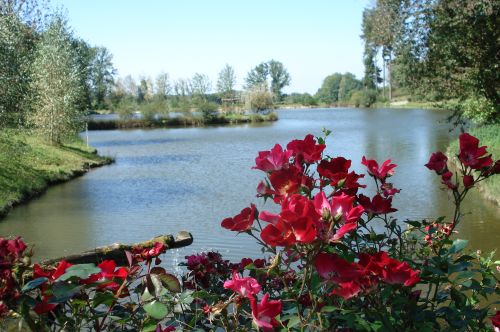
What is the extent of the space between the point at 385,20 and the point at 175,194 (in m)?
7.01

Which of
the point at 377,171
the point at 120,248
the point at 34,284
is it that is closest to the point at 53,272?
the point at 34,284

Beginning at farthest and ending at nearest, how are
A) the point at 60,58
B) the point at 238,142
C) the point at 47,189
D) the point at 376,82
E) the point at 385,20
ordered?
the point at 376,82, the point at 238,142, the point at 60,58, the point at 47,189, the point at 385,20

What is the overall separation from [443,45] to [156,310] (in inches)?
541

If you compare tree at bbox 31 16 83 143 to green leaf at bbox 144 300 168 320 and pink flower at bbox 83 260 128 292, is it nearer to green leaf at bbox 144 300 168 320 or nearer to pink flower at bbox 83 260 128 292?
pink flower at bbox 83 260 128 292

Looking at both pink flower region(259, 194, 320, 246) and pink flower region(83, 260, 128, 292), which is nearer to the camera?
pink flower region(259, 194, 320, 246)

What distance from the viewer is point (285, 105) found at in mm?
107562

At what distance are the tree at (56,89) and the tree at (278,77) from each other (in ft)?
305

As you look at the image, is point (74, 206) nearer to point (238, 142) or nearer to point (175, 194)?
point (175, 194)

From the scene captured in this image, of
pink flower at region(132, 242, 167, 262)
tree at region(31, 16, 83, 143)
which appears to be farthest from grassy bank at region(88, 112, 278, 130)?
pink flower at region(132, 242, 167, 262)

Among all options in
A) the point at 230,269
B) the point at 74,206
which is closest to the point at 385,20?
the point at 74,206

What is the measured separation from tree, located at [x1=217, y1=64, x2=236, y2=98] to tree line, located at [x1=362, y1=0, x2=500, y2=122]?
205 feet

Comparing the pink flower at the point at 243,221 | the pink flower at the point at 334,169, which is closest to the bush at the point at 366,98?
the pink flower at the point at 334,169

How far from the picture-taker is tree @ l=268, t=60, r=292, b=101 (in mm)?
115331

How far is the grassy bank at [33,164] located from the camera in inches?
527
